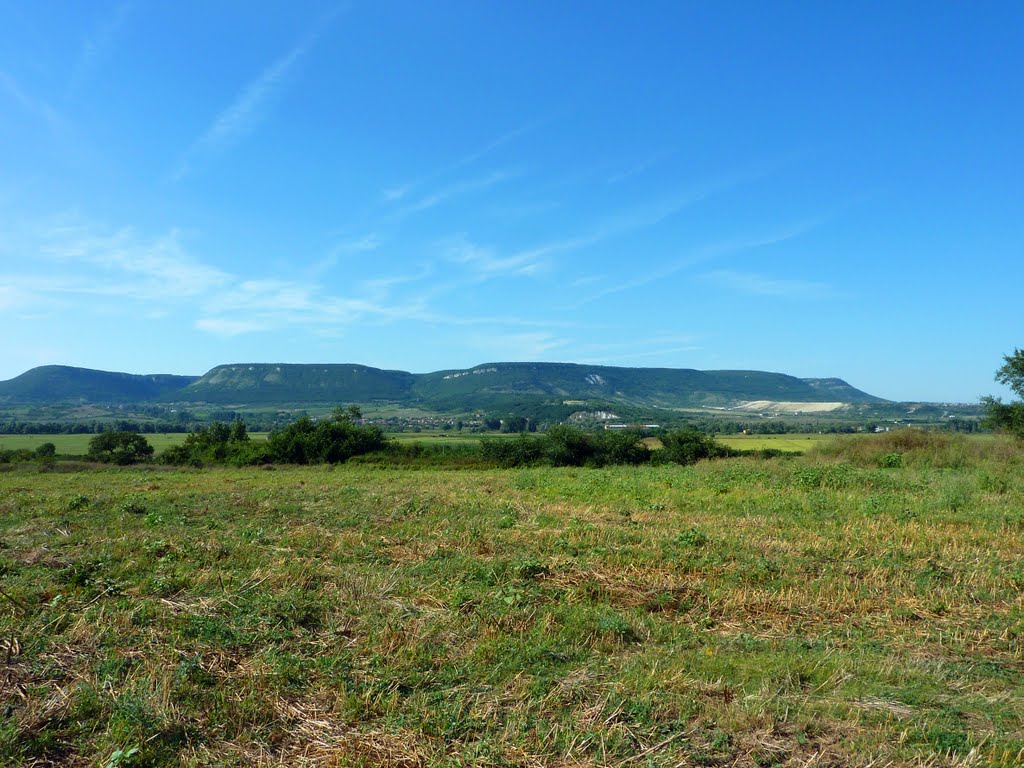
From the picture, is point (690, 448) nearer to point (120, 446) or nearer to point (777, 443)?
point (777, 443)

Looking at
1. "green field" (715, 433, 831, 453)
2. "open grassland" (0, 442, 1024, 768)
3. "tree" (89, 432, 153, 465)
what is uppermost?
"open grassland" (0, 442, 1024, 768)

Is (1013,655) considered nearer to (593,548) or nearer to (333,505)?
(593,548)

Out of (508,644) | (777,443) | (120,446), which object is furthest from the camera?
(777,443)

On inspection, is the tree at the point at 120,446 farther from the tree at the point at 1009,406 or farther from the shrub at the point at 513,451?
the tree at the point at 1009,406

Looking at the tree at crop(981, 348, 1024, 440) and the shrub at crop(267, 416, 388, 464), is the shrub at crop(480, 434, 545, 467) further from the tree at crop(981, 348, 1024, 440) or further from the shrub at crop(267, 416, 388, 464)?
the tree at crop(981, 348, 1024, 440)

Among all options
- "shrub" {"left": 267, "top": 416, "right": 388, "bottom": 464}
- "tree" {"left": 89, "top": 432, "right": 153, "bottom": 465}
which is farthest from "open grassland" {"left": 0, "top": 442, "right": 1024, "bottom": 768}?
"tree" {"left": 89, "top": 432, "right": 153, "bottom": 465}

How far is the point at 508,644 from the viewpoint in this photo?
688 centimetres

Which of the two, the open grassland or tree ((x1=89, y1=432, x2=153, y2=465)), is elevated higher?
the open grassland

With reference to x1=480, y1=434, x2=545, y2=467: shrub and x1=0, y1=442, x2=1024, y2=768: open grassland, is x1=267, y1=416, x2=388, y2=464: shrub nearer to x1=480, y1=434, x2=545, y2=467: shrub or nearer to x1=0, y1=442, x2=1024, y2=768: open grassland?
x1=480, y1=434, x2=545, y2=467: shrub

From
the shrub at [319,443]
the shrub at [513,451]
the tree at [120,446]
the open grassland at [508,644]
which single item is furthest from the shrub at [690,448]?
the tree at [120,446]

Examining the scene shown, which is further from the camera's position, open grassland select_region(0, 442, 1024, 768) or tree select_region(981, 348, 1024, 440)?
tree select_region(981, 348, 1024, 440)

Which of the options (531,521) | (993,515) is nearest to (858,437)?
(993,515)

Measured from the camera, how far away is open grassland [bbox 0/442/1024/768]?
197 inches

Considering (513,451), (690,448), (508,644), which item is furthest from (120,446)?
(508,644)
